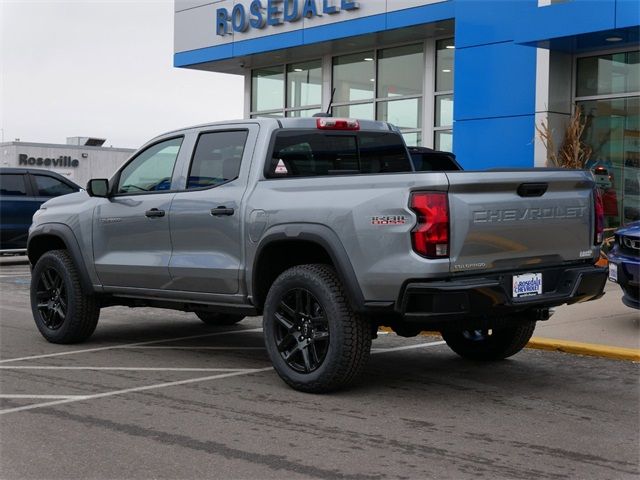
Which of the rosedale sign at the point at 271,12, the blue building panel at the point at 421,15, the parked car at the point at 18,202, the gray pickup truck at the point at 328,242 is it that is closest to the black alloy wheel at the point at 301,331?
the gray pickup truck at the point at 328,242

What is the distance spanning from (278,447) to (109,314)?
6.72m

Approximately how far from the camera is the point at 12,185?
17.9 metres

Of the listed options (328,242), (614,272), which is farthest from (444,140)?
(328,242)

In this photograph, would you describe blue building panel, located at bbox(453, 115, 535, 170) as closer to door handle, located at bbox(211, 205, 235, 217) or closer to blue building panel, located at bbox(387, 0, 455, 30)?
blue building panel, located at bbox(387, 0, 455, 30)

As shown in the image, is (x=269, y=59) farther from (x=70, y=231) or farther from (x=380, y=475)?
(x=380, y=475)

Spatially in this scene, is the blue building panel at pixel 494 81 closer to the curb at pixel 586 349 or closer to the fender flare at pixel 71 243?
the curb at pixel 586 349

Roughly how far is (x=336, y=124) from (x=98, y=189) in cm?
232

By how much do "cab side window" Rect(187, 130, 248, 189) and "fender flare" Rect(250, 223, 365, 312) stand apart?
2.86 ft

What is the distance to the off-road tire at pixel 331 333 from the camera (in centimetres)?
605

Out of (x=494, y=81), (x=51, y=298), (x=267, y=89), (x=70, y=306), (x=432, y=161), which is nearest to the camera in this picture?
(x=70, y=306)

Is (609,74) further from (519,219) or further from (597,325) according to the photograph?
(519,219)

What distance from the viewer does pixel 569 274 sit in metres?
6.34

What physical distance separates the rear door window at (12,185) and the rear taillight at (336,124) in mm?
12172

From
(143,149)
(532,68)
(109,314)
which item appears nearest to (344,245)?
(143,149)
